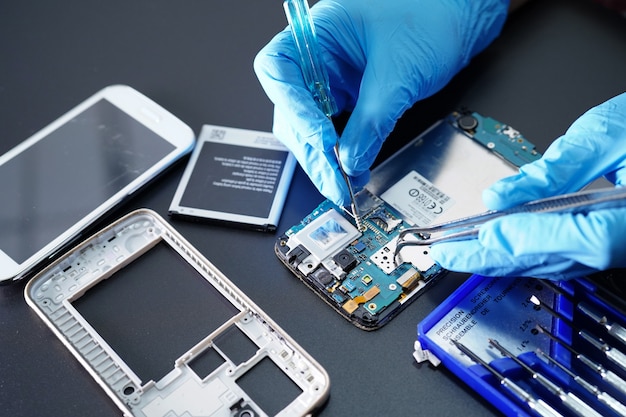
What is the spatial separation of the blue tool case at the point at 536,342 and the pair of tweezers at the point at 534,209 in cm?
14

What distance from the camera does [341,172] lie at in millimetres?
1844

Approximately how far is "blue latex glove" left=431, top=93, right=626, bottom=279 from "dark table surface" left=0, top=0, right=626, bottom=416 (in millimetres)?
207

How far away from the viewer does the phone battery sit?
191 cm

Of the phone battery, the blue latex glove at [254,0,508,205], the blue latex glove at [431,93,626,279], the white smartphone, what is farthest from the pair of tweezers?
the white smartphone

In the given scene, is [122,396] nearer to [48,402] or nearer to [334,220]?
[48,402]

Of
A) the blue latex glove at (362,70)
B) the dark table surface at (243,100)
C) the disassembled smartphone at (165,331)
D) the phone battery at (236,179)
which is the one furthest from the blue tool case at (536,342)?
the phone battery at (236,179)

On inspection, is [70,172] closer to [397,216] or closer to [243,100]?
[243,100]

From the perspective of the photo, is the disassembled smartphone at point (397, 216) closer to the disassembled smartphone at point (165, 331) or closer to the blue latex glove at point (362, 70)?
the blue latex glove at point (362, 70)

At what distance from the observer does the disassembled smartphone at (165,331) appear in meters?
1.59

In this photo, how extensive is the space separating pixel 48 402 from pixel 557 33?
73.2 inches

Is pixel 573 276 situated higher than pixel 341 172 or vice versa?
pixel 341 172

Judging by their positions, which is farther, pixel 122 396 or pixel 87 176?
pixel 87 176

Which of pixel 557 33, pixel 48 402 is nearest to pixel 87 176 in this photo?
pixel 48 402

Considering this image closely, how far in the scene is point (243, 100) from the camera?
Result: 2217 millimetres
